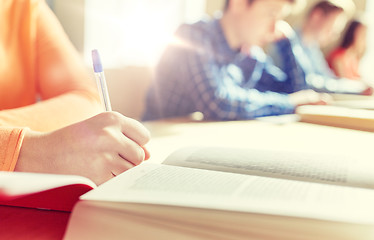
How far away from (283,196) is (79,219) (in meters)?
0.17

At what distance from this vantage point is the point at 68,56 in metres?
0.85

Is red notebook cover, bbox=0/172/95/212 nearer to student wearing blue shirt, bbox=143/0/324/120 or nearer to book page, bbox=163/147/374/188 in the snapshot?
book page, bbox=163/147/374/188

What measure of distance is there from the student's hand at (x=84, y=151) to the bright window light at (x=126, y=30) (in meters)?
1.01

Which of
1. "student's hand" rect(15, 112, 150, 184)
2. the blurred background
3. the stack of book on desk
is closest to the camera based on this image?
"student's hand" rect(15, 112, 150, 184)

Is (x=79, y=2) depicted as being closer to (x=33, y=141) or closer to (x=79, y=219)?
(x=33, y=141)

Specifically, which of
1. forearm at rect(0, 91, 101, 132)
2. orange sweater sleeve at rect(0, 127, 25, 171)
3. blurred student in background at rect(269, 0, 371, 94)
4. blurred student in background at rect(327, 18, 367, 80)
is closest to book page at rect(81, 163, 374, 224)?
orange sweater sleeve at rect(0, 127, 25, 171)

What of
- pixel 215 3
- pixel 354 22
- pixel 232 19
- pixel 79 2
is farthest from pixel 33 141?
pixel 354 22

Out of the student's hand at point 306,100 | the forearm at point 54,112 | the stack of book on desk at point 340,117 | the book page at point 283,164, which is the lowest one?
the student's hand at point 306,100

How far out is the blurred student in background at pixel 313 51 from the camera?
7.23 ft

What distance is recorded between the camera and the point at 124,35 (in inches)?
67.2

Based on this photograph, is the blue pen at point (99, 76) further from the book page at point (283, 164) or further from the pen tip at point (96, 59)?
the book page at point (283, 164)

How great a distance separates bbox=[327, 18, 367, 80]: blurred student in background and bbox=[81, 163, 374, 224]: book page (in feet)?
10.5

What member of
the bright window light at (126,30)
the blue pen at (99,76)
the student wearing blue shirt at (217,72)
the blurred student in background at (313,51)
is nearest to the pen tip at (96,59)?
the blue pen at (99,76)

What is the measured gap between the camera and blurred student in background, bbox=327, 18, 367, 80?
11.2 feet
